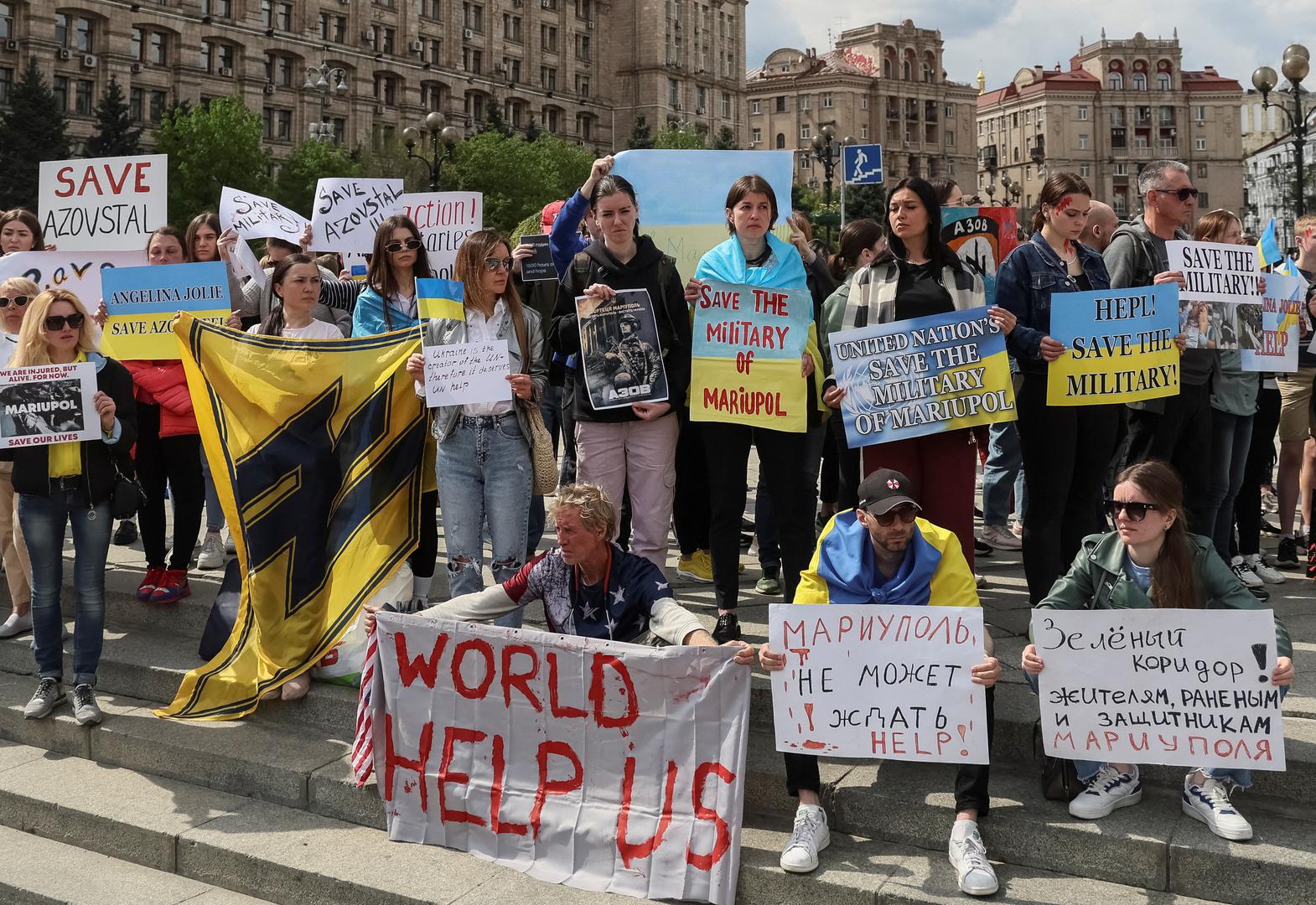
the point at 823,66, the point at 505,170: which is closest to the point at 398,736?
the point at 505,170

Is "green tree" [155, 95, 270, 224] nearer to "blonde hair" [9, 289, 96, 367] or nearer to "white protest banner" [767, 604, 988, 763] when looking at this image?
"blonde hair" [9, 289, 96, 367]

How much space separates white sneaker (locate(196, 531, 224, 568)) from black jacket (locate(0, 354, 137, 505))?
151 centimetres

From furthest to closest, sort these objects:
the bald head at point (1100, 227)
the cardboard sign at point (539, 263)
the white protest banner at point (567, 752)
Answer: the cardboard sign at point (539, 263) → the bald head at point (1100, 227) → the white protest banner at point (567, 752)

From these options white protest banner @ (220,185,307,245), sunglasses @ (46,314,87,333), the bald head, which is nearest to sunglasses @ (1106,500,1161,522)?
the bald head

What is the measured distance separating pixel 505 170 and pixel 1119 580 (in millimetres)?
54568

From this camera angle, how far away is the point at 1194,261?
5.48m

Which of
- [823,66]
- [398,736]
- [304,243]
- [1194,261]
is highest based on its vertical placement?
[823,66]

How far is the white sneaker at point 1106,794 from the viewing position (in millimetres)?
3871

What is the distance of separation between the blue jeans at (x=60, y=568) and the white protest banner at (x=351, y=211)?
101 inches

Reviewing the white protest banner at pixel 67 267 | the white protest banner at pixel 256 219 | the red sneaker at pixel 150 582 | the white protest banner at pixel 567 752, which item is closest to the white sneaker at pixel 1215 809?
the white protest banner at pixel 567 752

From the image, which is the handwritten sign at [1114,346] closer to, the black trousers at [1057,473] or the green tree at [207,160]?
the black trousers at [1057,473]

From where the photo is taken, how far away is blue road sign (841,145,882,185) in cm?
1484

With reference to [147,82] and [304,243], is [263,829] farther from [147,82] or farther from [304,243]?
[147,82]

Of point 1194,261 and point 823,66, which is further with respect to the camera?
point 823,66
